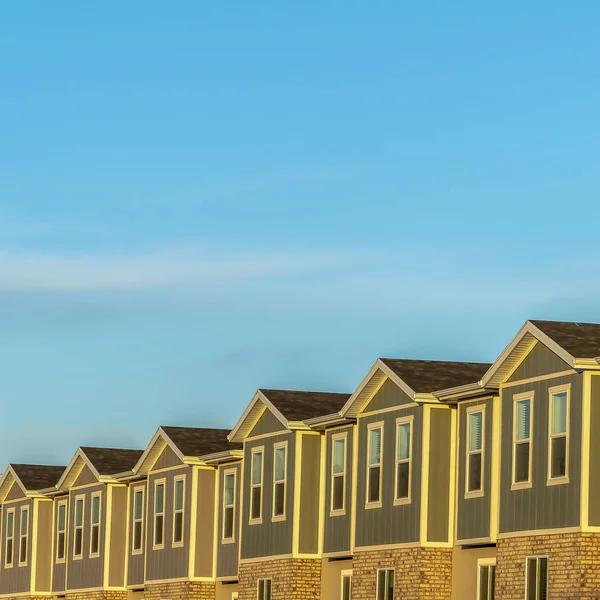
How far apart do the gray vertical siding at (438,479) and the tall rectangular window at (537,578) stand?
156 inches

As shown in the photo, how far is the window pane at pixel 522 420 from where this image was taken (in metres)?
33.8

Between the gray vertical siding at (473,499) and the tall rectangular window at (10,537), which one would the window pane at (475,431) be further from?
the tall rectangular window at (10,537)

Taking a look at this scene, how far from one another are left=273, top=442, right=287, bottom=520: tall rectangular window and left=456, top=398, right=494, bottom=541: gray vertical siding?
26.9ft

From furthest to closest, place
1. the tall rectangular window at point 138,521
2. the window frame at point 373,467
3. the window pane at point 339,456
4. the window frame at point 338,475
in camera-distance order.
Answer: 1. the tall rectangular window at point 138,521
2. the window pane at point 339,456
3. the window frame at point 338,475
4. the window frame at point 373,467

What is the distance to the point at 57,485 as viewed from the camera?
59375 millimetres

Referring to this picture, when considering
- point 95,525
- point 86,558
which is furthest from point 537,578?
point 86,558

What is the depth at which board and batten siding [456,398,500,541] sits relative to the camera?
1391 inches

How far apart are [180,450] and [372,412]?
37.6 feet

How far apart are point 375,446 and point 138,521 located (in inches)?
649

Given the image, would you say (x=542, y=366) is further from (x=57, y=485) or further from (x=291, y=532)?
(x=57, y=485)

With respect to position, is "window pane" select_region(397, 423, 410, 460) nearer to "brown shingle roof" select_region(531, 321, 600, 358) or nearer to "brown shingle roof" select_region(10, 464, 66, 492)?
"brown shingle roof" select_region(531, 321, 600, 358)

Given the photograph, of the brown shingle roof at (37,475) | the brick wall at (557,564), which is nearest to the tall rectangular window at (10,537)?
the brown shingle roof at (37,475)

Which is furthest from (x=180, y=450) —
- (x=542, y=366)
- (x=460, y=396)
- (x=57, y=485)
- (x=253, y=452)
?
(x=542, y=366)

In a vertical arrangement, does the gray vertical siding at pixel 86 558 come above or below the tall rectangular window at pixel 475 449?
below
